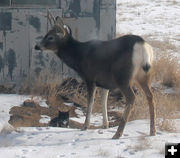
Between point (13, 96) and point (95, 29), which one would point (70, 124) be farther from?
point (95, 29)

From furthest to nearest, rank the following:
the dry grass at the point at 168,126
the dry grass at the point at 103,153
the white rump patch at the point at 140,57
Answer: the dry grass at the point at 168,126, the white rump patch at the point at 140,57, the dry grass at the point at 103,153

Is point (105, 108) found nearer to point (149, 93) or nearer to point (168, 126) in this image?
point (149, 93)

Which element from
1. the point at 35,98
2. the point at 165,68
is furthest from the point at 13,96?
the point at 165,68

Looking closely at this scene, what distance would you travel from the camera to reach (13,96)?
9.66 metres

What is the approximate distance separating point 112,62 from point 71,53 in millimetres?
991

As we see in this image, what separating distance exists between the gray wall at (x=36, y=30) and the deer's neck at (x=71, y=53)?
2716 mm

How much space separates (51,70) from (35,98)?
0.96 metres

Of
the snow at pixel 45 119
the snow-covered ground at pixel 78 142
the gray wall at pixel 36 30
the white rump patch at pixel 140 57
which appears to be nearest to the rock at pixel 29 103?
the snow-covered ground at pixel 78 142

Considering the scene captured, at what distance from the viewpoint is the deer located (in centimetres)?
625

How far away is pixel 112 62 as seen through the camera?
6.55m

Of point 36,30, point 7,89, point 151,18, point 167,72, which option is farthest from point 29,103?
point 151,18

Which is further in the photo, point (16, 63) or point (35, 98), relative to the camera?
point (16, 63)

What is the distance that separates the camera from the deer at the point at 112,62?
20.5ft

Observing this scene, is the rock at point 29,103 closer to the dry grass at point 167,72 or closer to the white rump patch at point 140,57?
the dry grass at point 167,72
